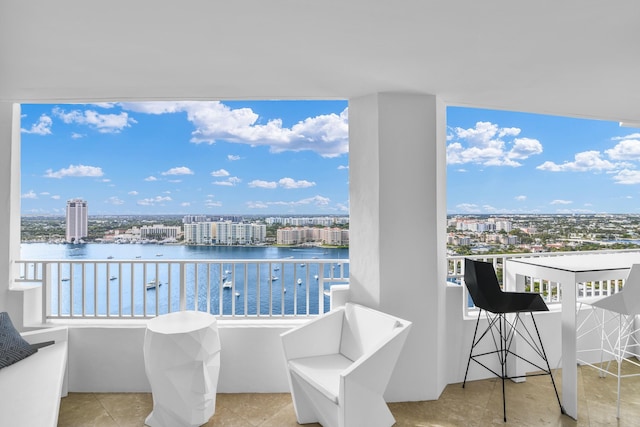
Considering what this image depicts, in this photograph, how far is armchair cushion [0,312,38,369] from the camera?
2.50 metres

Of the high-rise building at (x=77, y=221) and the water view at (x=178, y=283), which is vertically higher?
the high-rise building at (x=77, y=221)

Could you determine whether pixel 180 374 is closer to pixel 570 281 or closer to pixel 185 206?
pixel 570 281

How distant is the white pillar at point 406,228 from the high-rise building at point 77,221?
4.24 metres

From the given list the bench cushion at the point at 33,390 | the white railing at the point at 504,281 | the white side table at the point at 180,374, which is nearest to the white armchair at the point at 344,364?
the white side table at the point at 180,374

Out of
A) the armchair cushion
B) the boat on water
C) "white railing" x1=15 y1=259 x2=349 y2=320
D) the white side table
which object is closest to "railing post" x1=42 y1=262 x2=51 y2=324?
"white railing" x1=15 y1=259 x2=349 y2=320

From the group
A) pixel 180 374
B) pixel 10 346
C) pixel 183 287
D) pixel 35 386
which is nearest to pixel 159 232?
pixel 183 287

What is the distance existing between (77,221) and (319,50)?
4.80 meters

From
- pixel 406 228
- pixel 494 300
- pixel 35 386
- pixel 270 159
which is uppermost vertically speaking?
pixel 270 159

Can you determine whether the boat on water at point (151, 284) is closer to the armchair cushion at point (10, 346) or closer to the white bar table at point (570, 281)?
the armchair cushion at point (10, 346)

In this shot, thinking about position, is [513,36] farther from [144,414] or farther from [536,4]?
[144,414]

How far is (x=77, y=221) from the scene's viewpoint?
17.3 feet

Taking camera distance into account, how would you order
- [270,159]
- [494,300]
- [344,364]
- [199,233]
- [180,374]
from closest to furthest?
[180,374] → [344,364] → [494,300] → [199,233] → [270,159]

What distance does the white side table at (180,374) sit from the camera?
2.55 m

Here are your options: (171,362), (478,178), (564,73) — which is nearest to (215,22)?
(171,362)
